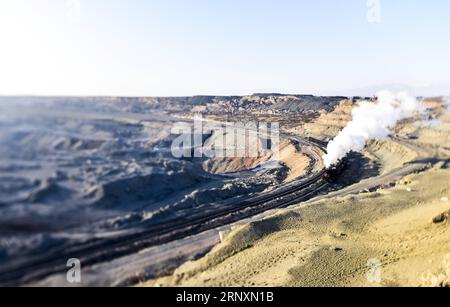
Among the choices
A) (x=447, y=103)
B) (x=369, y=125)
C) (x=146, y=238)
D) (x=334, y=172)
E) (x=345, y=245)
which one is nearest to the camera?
(x=146, y=238)

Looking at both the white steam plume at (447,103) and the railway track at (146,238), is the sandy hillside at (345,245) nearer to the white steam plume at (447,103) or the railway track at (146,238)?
the railway track at (146,238)

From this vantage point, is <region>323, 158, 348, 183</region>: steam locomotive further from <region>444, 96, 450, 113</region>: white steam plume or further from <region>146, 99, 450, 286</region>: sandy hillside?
<region>444, 96, 450, 113</region>: white steam plume

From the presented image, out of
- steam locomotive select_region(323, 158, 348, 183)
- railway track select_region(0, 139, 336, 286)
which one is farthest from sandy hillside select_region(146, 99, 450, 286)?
steam locomotive select_region(323, 158, 348, 183)

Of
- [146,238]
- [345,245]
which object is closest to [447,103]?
[345,245]

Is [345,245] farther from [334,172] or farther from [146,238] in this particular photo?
[334,172]

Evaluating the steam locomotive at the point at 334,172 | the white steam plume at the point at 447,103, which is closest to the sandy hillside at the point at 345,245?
the steam locomotive at the point at 334,172
